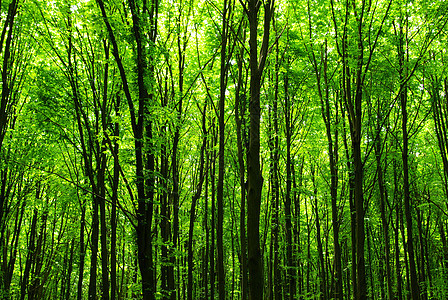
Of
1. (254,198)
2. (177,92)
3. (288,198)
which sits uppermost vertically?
(177,92)

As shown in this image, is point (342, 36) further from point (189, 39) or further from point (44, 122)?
point (44, 122)

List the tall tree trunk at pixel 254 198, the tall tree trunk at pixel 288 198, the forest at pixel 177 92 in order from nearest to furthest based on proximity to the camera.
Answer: the tall tree trunk at pixel 254 198 < the forest at pixel 177 92 < the tall tree trunk at pixel 288 198

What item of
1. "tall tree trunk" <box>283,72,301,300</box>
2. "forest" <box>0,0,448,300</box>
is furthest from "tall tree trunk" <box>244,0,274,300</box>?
"tall tree trunk" <box>283,72,301,300</box>

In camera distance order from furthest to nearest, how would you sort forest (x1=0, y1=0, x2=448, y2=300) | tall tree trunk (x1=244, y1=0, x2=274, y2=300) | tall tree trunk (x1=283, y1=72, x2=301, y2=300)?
tall tree trunk (x1=283, y1=72, x2=301, y2=300) → forest (x1=0, y1=0, x2=448, y2=300) → tall tree trunk (x1=244, y1=0, x2=274, y2=300)

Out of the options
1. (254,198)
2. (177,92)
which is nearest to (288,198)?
(177,92)

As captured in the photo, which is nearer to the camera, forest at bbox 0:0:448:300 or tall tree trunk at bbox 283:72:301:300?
forest at bbox 0:0:448:300

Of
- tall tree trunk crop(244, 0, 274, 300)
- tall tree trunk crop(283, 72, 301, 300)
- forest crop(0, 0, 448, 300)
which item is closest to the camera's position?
tall tree trunk crop(244, 0, 274, 300)

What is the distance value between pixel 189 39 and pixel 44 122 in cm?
470

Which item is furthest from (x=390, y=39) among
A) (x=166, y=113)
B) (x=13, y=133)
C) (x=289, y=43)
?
(x=13, y=133)

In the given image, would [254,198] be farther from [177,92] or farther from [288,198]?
[288,198]

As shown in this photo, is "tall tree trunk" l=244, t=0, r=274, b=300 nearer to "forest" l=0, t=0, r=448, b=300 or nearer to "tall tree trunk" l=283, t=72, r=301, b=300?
"forest" l=0, t=0, r=448, b=300

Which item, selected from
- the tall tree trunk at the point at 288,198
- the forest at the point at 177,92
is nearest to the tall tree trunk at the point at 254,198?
the forest at the point at 177,92

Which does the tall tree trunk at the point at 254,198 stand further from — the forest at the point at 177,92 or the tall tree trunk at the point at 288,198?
the tall tree trunk at the point at 288,198

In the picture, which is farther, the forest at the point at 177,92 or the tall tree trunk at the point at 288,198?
the tall tree trunk at the point at 288,198
